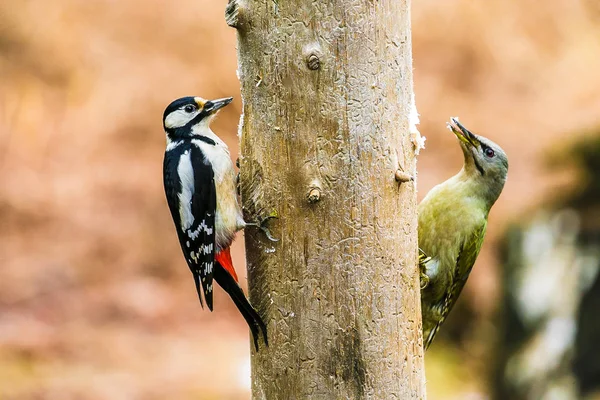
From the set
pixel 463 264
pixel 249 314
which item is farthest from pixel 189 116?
pixel 463 264

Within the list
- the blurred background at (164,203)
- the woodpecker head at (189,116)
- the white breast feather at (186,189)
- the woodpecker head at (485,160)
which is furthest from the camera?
the blurred background at (164,203)

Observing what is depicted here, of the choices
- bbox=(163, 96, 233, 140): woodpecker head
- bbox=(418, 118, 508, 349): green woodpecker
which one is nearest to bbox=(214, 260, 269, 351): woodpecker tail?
bbox=(163, 96, 233, 140): woodpecker head

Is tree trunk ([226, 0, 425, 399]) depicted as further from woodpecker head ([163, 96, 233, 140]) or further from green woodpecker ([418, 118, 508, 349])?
green woodpecker ([418, 118, 508, 349])

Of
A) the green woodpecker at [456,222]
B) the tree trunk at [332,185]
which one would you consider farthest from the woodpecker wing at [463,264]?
the tree trunk at [332,185]

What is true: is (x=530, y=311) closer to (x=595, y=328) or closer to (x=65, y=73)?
(x=595, y=328)

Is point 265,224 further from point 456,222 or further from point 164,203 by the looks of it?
point 164,203

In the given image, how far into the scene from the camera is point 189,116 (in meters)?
3.79

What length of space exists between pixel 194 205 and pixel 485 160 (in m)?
1.50

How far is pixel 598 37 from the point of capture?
10.4m

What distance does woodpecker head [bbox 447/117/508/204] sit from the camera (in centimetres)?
404

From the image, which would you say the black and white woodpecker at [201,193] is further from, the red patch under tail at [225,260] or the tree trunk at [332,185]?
the tree trunk at [332,185]

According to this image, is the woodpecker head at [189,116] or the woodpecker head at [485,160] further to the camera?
the woodpecker head at [485,160]

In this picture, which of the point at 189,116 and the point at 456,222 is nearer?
the point at 189,116

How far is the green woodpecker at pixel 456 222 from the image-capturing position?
4.07 meters
